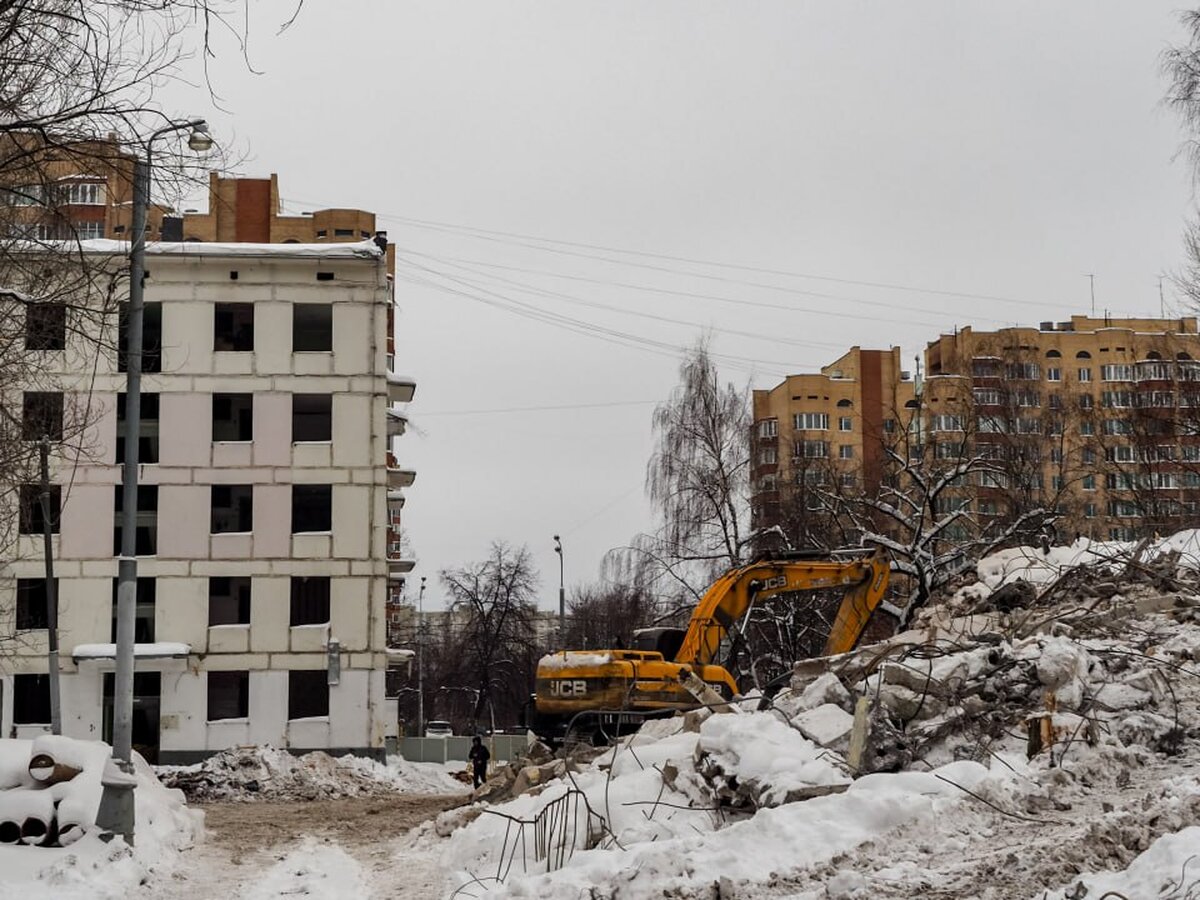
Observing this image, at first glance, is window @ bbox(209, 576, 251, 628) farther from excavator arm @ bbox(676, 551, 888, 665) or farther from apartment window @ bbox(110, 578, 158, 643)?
excavator arm @ bbox(676, 551, 888, 665)

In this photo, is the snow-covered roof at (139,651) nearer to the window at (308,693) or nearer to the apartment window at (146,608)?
the apartment window at (146,608)

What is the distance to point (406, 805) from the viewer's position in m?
28.1

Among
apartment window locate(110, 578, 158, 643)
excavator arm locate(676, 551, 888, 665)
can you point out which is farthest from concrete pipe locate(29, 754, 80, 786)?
A: apartment window locate(110, 578, 158, 643)

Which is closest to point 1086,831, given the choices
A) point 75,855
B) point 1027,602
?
point 75,855

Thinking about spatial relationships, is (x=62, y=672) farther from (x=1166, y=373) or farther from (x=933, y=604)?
(x=1166, y=373)

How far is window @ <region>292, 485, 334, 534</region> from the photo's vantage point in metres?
43.4

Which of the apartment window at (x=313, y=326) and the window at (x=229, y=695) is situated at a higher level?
the apartment window at (x=313, y=326)

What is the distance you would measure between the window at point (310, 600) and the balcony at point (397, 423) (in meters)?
6.89

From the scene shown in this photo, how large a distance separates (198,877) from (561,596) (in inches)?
2153

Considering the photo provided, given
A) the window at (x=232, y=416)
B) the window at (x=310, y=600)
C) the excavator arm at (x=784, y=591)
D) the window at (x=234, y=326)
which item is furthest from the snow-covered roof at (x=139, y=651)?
the excavator arm at (x=784, y=591)

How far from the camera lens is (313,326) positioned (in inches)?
1745

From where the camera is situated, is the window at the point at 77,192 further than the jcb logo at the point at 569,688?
No

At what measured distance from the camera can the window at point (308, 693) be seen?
139 feet

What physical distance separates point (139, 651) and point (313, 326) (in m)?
10.7
